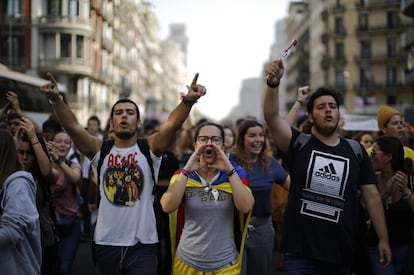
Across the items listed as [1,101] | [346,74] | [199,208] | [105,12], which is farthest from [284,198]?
[346,74]

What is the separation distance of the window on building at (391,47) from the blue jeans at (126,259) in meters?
63.1

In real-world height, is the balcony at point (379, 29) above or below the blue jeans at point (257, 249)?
above

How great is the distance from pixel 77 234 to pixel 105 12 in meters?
34.7

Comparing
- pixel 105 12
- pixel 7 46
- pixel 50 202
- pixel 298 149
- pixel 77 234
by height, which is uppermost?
pixel 105 12

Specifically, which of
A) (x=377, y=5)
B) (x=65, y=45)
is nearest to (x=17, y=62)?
(x=65, y=45)

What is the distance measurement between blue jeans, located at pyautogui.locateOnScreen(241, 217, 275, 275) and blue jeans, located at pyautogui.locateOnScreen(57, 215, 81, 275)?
1849 millimetres

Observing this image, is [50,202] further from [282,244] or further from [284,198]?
[284,198]

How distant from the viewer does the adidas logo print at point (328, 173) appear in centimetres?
426

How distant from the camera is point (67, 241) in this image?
586cm

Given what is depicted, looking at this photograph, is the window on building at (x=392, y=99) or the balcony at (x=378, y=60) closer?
the window on building at (x=392, y=99)

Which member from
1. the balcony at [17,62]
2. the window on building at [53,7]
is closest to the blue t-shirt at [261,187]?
the balcony at [17,62]

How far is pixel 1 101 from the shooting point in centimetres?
1342

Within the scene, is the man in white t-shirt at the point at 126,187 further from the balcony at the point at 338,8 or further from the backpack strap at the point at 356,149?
the balcony at the point at 338,8

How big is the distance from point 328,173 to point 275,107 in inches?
26.1
